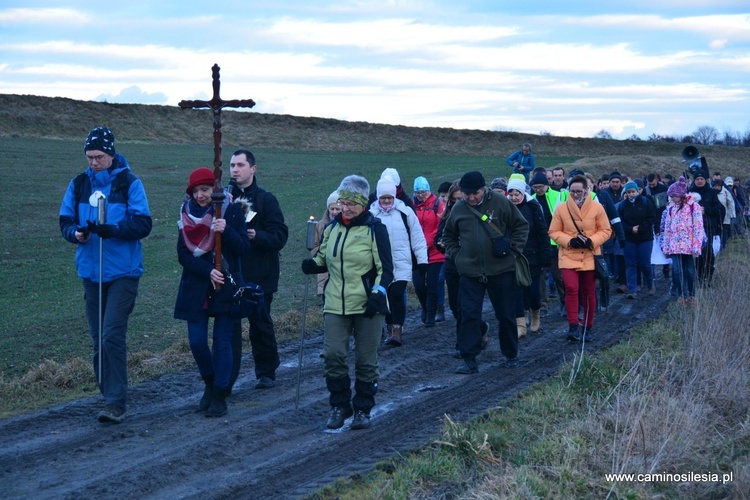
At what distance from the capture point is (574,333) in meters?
12.0

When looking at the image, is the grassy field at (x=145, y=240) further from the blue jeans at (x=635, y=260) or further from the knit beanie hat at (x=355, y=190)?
the blue jeans at (x=635, y=260)

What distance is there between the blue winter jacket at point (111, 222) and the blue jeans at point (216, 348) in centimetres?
73

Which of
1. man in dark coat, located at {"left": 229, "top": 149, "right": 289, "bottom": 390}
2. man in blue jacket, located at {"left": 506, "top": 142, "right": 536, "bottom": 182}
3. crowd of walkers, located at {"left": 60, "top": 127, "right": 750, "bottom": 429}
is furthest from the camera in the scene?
man in blue jacket, located at {"left": 506, "top": 142, "right": 536, "bottom": 182}

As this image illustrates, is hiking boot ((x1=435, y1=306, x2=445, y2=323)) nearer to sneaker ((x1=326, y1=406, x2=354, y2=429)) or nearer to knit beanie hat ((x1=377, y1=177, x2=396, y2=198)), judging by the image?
knit beanie hat ((x1=377, y1=177, x2=396, y2=198))

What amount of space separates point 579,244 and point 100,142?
641cm

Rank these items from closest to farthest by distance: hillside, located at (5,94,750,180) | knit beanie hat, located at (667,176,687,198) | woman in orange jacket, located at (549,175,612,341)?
woman in orange jacket, located at (549,175,612,341)
knit beanie hat, located at (667,176,687,198)
hillside, located at (5,94,750,180)

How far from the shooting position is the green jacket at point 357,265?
25.2 feet

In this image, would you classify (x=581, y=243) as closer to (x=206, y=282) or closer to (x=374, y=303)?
(x=374, y=303)

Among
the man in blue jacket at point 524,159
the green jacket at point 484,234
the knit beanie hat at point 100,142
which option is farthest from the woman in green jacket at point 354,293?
the man in blue jacket at point 524,159

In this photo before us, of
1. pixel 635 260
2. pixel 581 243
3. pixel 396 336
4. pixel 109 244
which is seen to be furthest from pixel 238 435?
pixel 635 260

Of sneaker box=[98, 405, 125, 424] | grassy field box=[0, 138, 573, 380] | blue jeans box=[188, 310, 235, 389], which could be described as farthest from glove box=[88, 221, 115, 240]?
grassy field box=[0, 138, 573, 380]

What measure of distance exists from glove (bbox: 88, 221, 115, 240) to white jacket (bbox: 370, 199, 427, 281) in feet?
11.5

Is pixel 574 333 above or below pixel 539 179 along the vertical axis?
below

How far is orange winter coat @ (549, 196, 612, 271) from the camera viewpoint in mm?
12062
